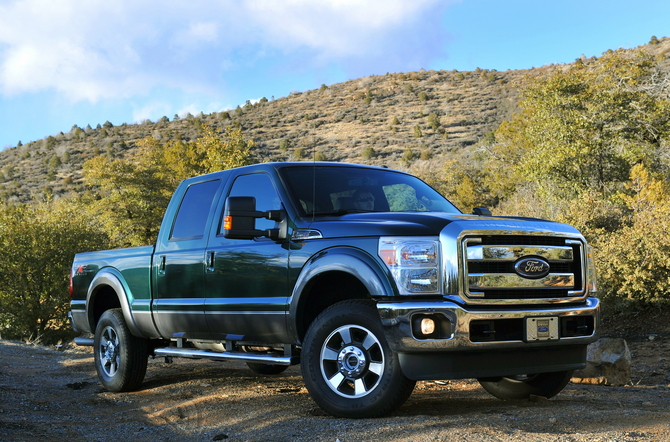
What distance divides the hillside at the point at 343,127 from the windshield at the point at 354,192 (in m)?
43.3

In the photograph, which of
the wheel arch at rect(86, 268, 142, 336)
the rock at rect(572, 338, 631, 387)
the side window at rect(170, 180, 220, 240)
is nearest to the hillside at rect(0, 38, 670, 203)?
the rock at rect(572, 338, 631, 387)

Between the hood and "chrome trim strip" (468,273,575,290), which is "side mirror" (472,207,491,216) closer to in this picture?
the hood

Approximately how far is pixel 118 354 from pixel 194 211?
1.91 meters

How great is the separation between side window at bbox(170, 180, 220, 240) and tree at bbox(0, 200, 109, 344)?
639 inches

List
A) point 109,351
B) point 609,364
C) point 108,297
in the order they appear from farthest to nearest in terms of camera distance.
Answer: point 609,364 → point 108,297 → point 109,351

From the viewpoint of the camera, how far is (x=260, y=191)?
5.89 m

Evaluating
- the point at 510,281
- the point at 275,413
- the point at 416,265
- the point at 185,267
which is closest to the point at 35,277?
the point at 185,267

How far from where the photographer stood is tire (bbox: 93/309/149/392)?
22.9 ft

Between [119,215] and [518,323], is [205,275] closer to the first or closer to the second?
[518,323]

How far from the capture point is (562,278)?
4914 mm

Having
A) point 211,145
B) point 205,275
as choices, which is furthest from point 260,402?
point 211,145

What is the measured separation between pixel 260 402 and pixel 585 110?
23.5 metres

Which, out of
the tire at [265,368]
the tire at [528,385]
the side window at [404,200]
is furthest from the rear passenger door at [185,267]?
the tire at [528,385]

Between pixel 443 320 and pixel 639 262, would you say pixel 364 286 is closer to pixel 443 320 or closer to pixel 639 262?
pixel 443 320
